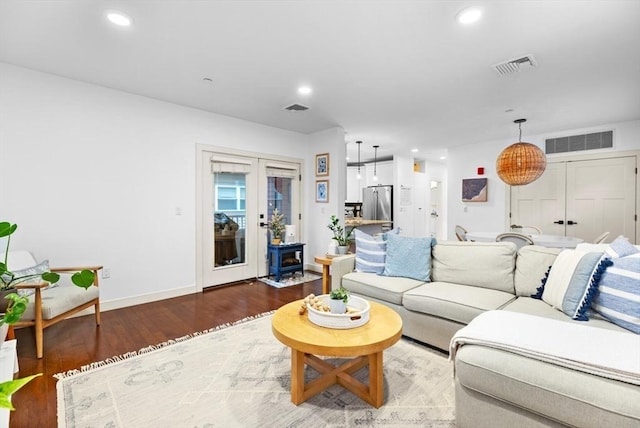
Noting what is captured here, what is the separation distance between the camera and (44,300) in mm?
2570

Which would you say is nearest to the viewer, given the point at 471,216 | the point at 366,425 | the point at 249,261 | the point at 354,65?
the point at 366,425

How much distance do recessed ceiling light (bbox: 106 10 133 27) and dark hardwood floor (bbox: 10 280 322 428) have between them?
259 centimetres

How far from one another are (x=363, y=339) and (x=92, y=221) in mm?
3338

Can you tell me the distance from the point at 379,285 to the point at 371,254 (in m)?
0.45

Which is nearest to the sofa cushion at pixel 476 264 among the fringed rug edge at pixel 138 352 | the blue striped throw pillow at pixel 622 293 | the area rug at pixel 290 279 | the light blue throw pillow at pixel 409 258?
the light blue throw pillow at pixel 409 258

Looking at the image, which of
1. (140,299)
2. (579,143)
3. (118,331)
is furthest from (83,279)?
(579,143)

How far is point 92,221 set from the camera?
3.46 m

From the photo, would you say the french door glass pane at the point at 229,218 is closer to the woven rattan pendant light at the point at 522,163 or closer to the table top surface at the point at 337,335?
the table top surface at the point at 337,335

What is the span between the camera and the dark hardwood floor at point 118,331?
6.40ft

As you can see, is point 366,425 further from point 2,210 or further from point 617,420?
point 2,210

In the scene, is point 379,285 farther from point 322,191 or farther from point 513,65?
point 322,191

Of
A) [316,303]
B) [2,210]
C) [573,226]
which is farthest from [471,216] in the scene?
[2,210]

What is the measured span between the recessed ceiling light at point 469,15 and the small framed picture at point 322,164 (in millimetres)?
3262

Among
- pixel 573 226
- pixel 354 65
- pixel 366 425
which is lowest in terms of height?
pixel 366 425
